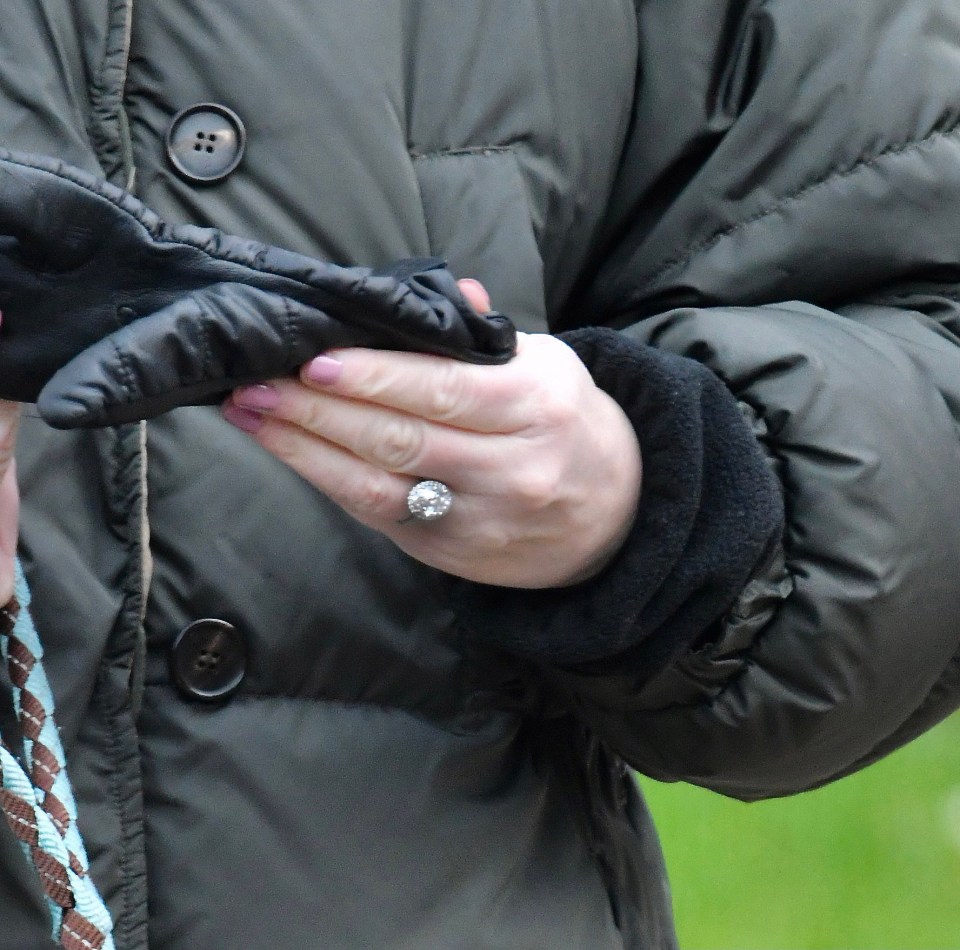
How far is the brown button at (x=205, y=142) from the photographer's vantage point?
0.86m

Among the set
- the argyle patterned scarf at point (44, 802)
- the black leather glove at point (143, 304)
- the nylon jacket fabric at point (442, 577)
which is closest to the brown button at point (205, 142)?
the nylon jacket fabric at point (442, 577)

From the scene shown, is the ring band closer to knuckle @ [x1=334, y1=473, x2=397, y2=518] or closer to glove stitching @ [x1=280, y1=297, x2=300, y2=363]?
knuckle @ [x1=334, y1=473, x2=397, y2=518]

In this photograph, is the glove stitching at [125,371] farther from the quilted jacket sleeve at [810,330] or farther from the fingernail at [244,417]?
the quilted jacket sleeve at [810,330]

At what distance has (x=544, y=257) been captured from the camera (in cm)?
→ 100

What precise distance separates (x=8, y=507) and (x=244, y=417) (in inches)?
5.3

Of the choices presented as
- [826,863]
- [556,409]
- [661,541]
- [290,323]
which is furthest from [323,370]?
[826,863]

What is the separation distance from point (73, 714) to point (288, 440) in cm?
21

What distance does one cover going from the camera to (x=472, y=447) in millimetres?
776

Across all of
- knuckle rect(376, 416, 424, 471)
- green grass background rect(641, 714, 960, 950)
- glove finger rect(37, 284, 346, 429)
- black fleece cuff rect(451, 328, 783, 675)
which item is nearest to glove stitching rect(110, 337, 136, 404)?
glove finger rect(37, 284, 346, 429)

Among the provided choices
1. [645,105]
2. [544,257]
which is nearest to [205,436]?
[544,257]

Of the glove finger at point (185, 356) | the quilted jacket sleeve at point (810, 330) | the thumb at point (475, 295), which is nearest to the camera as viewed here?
the glove finger at point (185, 356)

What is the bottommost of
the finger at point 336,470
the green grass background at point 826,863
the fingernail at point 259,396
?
the green grass background at point 826,863

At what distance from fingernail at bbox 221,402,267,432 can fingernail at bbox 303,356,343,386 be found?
0.12ft

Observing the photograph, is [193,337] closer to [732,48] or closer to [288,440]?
[288,440]
